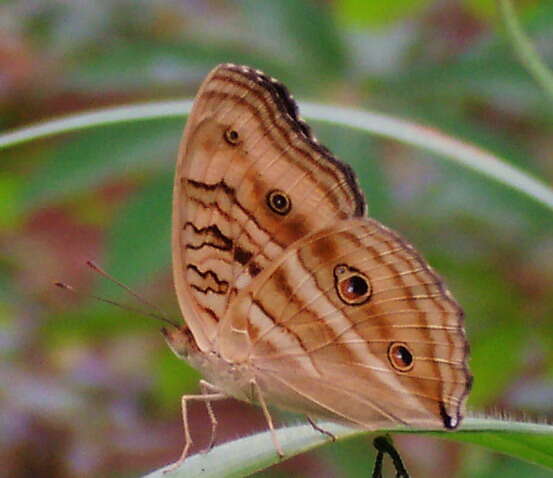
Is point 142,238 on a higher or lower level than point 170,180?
lower

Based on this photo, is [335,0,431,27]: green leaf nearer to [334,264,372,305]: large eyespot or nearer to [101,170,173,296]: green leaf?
[101,170,173,296]: green leaf

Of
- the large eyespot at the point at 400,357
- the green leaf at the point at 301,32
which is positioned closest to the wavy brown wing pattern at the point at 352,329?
the large eyespot at the point at 400,357

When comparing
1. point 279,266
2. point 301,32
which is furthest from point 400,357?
point 301,32

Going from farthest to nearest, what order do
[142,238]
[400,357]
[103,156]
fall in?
1. [103,156]
2. [142,238]
3. [400,357]

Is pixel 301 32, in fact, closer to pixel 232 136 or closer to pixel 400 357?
pixel 232 136

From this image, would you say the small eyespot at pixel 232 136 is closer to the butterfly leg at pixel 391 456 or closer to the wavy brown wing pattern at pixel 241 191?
the wavy brown wing pattern at pixel 241 191

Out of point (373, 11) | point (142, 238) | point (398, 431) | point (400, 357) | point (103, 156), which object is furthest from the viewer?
point (373, 11)

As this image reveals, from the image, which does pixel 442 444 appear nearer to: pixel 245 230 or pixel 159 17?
pixel 159 17
